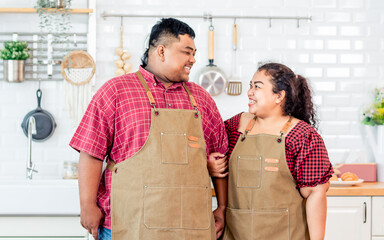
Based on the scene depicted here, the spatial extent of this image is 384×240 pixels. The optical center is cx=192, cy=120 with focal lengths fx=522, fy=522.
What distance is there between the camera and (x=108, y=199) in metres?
2.03

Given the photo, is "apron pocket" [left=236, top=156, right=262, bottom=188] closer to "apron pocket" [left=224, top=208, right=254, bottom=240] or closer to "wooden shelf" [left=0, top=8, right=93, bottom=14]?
"apron pocket" [left=224, top=208, right=254, bottom=240]

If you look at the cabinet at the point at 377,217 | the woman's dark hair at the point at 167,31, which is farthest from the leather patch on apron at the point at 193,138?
the cabinet at the point at 377,217

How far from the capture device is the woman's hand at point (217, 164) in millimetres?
2232

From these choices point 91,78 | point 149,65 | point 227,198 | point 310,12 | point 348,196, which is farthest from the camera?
point 310,12

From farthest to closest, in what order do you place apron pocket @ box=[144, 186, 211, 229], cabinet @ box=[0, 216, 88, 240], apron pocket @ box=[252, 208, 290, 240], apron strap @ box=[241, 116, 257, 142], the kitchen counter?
the kitchen counter, cabinet @ box=[0, 216, 88, 240], apron strap @ box=[241, 116, 257, 142], apron pocket @ box=[252, 208, 290, 240], apron pocket @ box=[144, 186, 211, 229]

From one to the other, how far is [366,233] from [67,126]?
1.95 m

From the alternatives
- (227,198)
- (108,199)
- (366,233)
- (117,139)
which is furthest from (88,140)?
(366,233)

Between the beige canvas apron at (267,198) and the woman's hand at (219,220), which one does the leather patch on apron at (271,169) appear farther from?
the woman's hand at (219,220)

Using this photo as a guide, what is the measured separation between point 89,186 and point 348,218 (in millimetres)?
1589

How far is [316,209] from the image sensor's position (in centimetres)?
214

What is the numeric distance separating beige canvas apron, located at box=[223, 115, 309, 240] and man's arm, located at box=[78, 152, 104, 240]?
1.96 ft

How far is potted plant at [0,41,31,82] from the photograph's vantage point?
329 centimetres

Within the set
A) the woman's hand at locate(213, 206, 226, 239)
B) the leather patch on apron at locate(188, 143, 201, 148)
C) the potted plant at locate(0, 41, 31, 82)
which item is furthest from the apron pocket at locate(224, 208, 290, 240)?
the potted plant at locate(0, 41, 31, 82)

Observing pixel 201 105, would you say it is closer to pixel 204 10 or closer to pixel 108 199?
pixel 108 199
